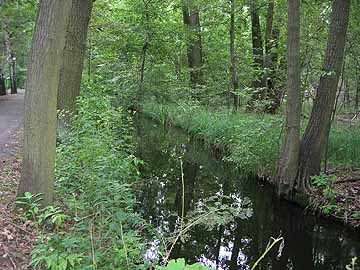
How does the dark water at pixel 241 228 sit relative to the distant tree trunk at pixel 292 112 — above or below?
below

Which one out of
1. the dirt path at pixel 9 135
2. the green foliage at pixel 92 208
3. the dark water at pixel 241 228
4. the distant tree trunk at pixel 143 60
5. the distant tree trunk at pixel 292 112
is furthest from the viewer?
the distant tree trunk at pixel 143 60

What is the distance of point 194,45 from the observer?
79.4 ft

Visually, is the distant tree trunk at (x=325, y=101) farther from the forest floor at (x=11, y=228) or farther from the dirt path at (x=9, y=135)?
the dirt path at (x=9, y=135)

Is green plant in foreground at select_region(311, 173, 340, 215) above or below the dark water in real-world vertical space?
above

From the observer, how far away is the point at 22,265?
16.0ft

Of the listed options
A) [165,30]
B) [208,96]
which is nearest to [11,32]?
[165,30]

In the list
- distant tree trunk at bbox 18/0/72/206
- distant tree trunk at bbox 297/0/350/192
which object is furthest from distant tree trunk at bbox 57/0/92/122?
distant tree trunk at bbox 297/0/350/192

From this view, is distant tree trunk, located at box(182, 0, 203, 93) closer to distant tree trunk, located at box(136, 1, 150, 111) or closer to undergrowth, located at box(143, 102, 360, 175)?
distant tree trunk, located at box(136, 1, 150, 111)

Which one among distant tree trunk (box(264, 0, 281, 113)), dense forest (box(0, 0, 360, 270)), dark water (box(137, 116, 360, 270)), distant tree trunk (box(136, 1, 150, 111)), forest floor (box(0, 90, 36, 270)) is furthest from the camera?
distant tree trunk (box(136, 1, 150, 111))

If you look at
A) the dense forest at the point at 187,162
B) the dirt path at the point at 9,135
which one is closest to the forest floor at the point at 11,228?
the dense forest at the point at 187,162

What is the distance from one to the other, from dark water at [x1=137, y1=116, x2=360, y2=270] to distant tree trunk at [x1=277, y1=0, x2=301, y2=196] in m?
0.57

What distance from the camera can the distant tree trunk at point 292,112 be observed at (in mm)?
9789

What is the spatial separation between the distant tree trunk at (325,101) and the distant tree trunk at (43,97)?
19.0 feet

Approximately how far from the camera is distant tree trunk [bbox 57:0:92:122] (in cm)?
1019
